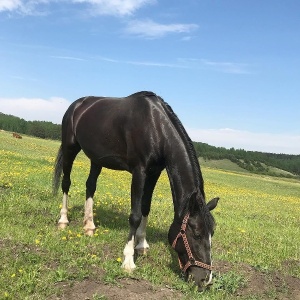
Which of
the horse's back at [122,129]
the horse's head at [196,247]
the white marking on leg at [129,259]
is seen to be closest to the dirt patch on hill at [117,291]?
the horse's head at [196,247]

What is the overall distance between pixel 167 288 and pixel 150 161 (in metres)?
2.09

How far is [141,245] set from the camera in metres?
7.20

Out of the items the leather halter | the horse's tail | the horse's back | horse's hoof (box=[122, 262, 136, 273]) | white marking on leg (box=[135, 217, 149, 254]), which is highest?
the horse's back

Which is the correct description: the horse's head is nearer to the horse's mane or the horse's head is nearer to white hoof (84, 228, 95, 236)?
the horse's mane

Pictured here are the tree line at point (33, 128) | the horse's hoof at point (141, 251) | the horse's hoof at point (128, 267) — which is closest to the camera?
the horse's hoof at point (128, 267)

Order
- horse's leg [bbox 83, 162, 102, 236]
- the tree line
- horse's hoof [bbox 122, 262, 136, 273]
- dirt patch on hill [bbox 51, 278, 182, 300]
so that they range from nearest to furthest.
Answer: dirt patch on hill [bbox 51, 278, 182, 300] → horse's hoof [bbox 122, 262, 136, 273] → horse's leg [bbox 83, 162, 102, 236] → the tree line

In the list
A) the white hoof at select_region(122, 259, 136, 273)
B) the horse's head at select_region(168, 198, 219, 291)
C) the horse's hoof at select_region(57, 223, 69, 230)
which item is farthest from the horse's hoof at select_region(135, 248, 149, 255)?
the horse's hoof at select_region(57, 223, 69, 230)

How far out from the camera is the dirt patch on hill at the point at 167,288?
489 centimetres

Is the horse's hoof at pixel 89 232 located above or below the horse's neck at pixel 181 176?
below

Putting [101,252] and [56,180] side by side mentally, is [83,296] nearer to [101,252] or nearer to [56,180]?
[101,252]

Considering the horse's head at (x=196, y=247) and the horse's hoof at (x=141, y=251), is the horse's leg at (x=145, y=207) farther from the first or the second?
the horse's head at (x=196, y=247)

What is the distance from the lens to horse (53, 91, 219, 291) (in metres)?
5.55

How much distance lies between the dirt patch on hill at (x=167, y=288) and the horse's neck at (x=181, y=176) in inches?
48.5

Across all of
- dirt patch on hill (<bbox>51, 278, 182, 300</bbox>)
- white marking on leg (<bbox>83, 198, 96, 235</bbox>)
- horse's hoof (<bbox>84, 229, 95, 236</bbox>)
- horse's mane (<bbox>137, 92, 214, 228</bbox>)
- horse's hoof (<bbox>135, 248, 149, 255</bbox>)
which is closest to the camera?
dirt patch on hill (<bbox>51, 278, 182, 300</bbox>)
